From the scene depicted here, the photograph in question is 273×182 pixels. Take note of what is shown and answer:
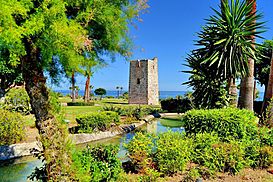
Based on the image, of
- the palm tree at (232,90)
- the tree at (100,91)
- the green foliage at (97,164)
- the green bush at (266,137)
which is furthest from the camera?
the tree at (100,91)

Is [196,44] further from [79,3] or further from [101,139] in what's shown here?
[79,3]

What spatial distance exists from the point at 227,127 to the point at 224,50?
4659mm

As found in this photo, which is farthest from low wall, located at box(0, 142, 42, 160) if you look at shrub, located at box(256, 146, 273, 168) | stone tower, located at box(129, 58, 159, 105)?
stone tower, located at box(129, 58, 159, 105)

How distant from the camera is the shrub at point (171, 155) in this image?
5410mm

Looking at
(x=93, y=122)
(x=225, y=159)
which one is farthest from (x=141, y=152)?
(x=93, y=122)

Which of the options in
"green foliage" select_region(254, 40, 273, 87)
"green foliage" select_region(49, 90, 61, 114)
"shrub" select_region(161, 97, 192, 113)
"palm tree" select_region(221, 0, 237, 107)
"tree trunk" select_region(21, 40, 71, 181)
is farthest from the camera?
"green foliage" select_region(254, 40, 273, 87)

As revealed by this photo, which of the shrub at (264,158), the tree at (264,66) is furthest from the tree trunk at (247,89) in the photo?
the tree at (264,66)

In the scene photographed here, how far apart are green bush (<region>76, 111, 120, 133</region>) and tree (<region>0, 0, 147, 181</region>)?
7.01 metres

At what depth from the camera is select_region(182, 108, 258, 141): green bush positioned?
22.9ft

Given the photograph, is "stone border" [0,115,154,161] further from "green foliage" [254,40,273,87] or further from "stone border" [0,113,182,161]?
"green foliage" [254,40,273,87]

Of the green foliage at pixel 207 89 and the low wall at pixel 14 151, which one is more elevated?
the green foliage at pixel 207 89

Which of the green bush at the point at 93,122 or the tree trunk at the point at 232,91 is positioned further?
the tree trunk at the point at 232,91

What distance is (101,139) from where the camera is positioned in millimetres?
11055

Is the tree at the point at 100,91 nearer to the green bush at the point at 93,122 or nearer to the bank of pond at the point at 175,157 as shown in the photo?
the green bush at the point at 93,122
